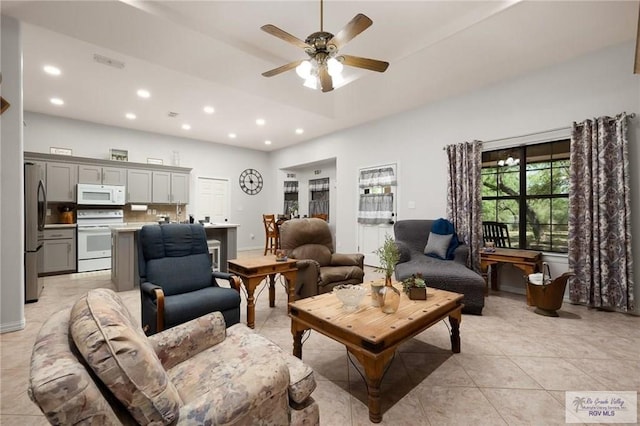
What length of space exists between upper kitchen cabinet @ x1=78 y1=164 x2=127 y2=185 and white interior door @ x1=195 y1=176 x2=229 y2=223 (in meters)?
1.67

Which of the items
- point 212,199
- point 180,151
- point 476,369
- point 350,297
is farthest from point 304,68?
point 212,199

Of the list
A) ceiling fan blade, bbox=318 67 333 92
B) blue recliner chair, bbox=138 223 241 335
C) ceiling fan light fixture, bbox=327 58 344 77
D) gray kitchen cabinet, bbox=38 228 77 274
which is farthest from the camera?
gray kitchen cabinet, bbox=38 228 77 274

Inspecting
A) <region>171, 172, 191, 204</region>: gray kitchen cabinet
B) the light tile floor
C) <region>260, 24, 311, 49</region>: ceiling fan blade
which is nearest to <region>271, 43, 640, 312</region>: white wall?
the light tile floor

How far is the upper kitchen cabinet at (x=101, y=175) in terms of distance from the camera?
533 centimetres

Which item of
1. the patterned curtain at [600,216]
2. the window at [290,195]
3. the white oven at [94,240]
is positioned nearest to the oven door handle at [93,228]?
the white oven at [94,240]

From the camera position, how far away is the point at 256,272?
2855 mm

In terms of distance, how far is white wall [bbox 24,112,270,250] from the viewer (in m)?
5.29

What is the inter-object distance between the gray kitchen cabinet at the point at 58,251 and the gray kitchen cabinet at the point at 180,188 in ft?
6.27

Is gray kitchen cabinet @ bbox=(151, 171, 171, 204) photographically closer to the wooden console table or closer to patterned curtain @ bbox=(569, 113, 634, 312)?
the wooden console table

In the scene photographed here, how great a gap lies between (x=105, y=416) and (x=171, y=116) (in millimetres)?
5575

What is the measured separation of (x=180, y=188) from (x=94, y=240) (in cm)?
193

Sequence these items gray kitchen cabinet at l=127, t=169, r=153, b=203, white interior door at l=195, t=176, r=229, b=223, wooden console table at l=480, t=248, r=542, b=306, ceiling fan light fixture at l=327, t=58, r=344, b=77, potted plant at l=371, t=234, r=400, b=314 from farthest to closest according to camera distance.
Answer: white interior door at l=195, t=176, r=229, b=223
gray kitchen cabinet at l=127, t=169, r=153, b=203
wooden console table at l=480, t=248, r=542, b=306
ceiling fan light fixture at l=327, t=58, r=344, b=77
potted plant at l=371, t=234, r=400, b=314

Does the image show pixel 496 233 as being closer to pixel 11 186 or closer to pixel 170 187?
pixel 11 186

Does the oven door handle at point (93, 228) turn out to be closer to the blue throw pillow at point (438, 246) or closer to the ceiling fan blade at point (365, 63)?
the ceiling fan blade at point (365, 63)
